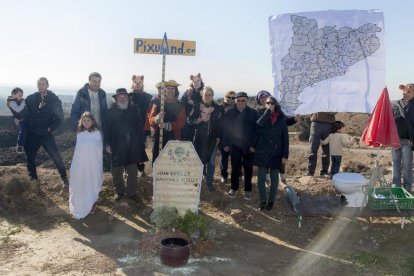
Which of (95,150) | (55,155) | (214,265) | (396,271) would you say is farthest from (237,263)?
(55,155)

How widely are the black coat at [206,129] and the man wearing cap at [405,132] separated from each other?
3.64 metres

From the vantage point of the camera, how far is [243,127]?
819 centimetres

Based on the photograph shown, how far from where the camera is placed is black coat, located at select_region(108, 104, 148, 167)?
26.0 ft

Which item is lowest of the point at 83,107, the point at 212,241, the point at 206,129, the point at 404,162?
the point at 212,241

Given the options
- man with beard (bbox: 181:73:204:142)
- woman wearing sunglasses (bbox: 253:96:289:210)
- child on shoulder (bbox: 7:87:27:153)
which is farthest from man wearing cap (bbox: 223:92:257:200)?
child on shoulder (bbox: 7:87:27:153)

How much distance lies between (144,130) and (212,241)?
3066 millimetres

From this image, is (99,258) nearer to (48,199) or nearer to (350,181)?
(48,199)

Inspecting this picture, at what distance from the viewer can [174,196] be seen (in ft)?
23.9

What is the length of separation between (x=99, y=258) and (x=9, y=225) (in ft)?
8.21

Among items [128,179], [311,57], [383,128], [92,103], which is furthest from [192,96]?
[383,128]

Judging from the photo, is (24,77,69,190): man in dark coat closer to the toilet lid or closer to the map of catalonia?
the map of catalonia

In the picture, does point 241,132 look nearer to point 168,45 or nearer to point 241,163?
point 241,163

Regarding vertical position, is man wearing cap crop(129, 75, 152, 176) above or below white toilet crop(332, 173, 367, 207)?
above

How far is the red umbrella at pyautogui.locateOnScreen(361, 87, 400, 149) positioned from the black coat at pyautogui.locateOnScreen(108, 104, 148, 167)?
4.32 metres
